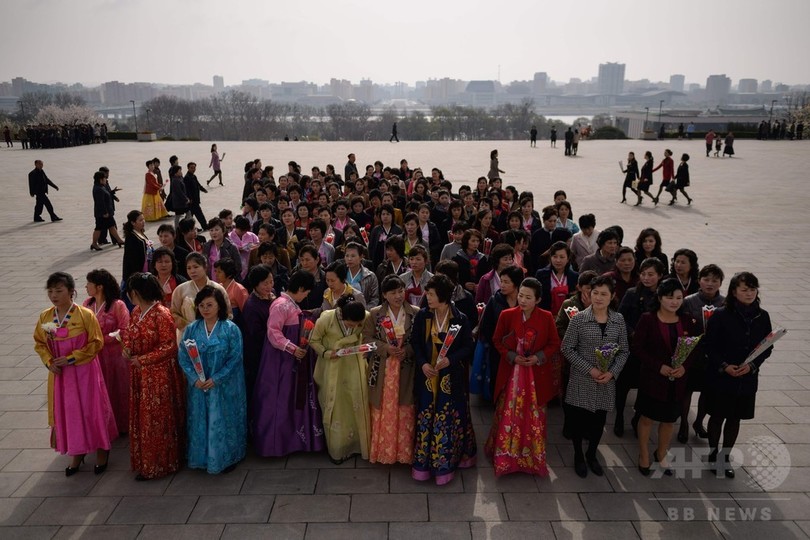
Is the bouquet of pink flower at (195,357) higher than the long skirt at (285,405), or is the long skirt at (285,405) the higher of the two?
the bouquet of pink flower at (195,357)

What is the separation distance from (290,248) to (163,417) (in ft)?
10.6

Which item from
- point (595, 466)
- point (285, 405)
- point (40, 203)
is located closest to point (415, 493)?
point (285, 405)

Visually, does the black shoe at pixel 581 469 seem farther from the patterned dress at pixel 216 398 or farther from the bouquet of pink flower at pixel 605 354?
the patterned dress at pixel 216 398

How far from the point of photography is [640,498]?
14.3 feet

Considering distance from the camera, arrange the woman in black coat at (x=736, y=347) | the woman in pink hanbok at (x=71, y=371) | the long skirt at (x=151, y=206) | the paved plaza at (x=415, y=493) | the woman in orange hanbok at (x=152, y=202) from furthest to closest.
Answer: the long skirt at (x=151, y=206) < the woman in orange hanbok at (x=152, y=202) < the woman in pink hanbok at (x=71, y=371) < the woman in black coat at (x=736, y=347) < the paved plaza at (x=415, y=493)

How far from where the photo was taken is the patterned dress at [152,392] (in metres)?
4.50

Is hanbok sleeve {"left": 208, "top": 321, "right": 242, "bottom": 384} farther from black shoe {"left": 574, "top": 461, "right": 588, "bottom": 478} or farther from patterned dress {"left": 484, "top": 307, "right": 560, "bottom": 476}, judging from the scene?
black shoe {"left": 574, "top": 461, "right": 588, "bottom": 478}

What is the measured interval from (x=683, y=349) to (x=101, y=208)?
11.4m

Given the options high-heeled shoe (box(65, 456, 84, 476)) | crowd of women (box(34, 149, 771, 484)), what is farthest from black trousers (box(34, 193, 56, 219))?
high-heeled shoe (box(65, 456, 84, 476))

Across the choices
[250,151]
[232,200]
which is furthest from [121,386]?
[250,151]

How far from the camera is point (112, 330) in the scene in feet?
16.3

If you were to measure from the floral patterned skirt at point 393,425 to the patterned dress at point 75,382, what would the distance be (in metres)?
2.26

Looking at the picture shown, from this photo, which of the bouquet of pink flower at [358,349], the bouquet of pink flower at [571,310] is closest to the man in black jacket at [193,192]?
the bouquet of pink flower at [358,349]

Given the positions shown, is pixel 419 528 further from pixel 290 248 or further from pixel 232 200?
pixel 232 200
